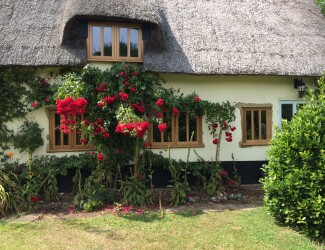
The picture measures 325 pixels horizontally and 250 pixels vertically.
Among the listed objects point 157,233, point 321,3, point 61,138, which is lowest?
point 157,233

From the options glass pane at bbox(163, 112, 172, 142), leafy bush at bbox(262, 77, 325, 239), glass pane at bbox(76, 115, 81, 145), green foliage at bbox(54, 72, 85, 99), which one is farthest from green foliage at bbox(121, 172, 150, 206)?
leafy bush at bbox(262, 77, 325, 239)

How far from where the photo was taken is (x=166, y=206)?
20.1 ft

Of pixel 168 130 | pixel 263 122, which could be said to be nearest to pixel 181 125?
pixel 168 130

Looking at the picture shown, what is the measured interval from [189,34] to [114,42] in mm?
1964

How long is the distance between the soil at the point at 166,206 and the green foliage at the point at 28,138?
1.25 meters

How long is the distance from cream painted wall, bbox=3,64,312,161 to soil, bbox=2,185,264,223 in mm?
1004

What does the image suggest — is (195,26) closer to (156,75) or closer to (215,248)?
(156,75)

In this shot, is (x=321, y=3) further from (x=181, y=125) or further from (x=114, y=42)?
(x=114, y=42)

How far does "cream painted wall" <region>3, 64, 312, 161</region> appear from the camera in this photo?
732 cm

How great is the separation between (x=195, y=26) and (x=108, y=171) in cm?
428

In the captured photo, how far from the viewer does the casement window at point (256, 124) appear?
7.65 metres

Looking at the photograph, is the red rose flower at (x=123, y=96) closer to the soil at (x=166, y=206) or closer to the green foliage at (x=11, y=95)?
the green foliage at (x=11, y=95)

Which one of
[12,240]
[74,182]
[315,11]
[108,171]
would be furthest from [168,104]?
[315,11]

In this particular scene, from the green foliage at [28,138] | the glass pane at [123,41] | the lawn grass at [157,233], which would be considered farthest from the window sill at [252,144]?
the green foliage at [28,138]
